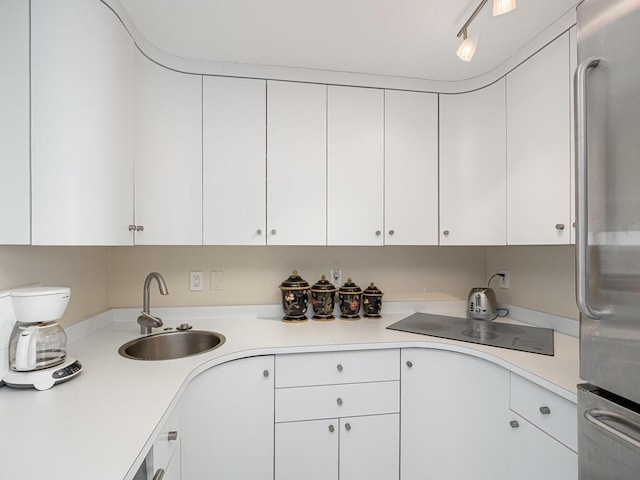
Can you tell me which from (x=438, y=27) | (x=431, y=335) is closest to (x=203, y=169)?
(x=438, y=27)

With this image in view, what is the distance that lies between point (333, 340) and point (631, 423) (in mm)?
1115

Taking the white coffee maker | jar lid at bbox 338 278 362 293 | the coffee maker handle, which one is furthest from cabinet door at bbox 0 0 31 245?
jar lid at bbox 338 278 362 293

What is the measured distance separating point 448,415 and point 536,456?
429 millimetres

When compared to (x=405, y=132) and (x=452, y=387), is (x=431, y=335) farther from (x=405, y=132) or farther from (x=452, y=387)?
(x=405, y=132)

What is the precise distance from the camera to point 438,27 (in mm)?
1534

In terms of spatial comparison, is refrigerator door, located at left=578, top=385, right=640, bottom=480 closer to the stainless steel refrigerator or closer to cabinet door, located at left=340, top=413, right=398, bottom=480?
the stainless steel refrigerator

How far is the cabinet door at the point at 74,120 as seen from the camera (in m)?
1.15

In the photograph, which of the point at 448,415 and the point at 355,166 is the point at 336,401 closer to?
the point at 448,415

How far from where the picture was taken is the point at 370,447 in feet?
5.53

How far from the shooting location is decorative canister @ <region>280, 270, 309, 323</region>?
2.04 meters

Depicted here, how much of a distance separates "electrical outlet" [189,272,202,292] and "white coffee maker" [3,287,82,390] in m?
0.90

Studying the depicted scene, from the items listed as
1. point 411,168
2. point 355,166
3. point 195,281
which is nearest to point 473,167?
point 411,168

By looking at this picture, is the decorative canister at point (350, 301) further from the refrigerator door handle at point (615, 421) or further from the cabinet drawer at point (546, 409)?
the refrigerator door handle at point (615, 421)

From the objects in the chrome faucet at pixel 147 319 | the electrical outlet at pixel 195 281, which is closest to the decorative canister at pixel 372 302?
the electrical outlet at pixel 195 281
